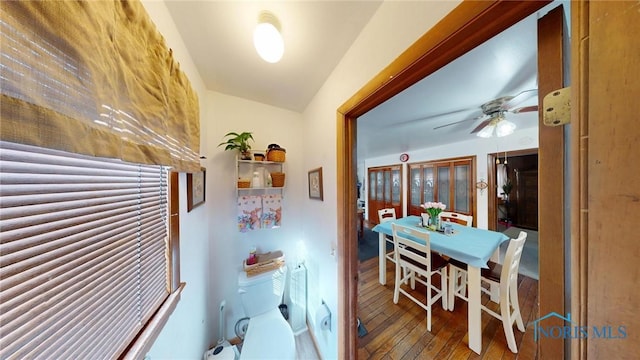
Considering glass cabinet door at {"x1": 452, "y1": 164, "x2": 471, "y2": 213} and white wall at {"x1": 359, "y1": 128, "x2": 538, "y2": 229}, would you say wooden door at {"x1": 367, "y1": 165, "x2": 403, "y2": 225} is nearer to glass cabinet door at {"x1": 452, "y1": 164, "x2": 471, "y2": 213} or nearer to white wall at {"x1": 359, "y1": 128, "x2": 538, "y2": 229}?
white wall at {"x1": 359, "y1": 128, "x2": 538, "y2": 229}

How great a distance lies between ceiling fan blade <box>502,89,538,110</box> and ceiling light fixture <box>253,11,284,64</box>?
1550mm

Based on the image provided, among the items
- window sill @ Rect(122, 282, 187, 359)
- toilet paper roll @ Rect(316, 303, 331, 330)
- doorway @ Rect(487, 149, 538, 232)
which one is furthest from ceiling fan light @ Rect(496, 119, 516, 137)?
window sill @ Rect(122, 282, 187, 359)

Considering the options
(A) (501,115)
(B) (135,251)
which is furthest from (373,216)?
(B) (135,251)

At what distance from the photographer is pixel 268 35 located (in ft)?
2.57

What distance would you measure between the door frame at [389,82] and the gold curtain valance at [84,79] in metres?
0.83

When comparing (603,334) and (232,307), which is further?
(232,307)

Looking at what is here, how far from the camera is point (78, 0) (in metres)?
0.34

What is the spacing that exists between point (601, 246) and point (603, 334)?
14 cm

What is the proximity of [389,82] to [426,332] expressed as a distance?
2.12m

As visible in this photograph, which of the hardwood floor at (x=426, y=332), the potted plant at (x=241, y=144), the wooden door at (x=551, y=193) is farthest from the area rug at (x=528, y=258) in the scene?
the potted plant at (x=241, y=144)

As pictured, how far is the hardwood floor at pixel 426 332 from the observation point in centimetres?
140

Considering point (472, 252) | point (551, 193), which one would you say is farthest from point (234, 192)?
point (472, 252)

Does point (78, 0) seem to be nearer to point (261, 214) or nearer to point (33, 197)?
point (33, 197)

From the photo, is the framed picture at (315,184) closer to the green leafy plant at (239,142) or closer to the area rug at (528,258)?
the green leafy plant at (239,142)
